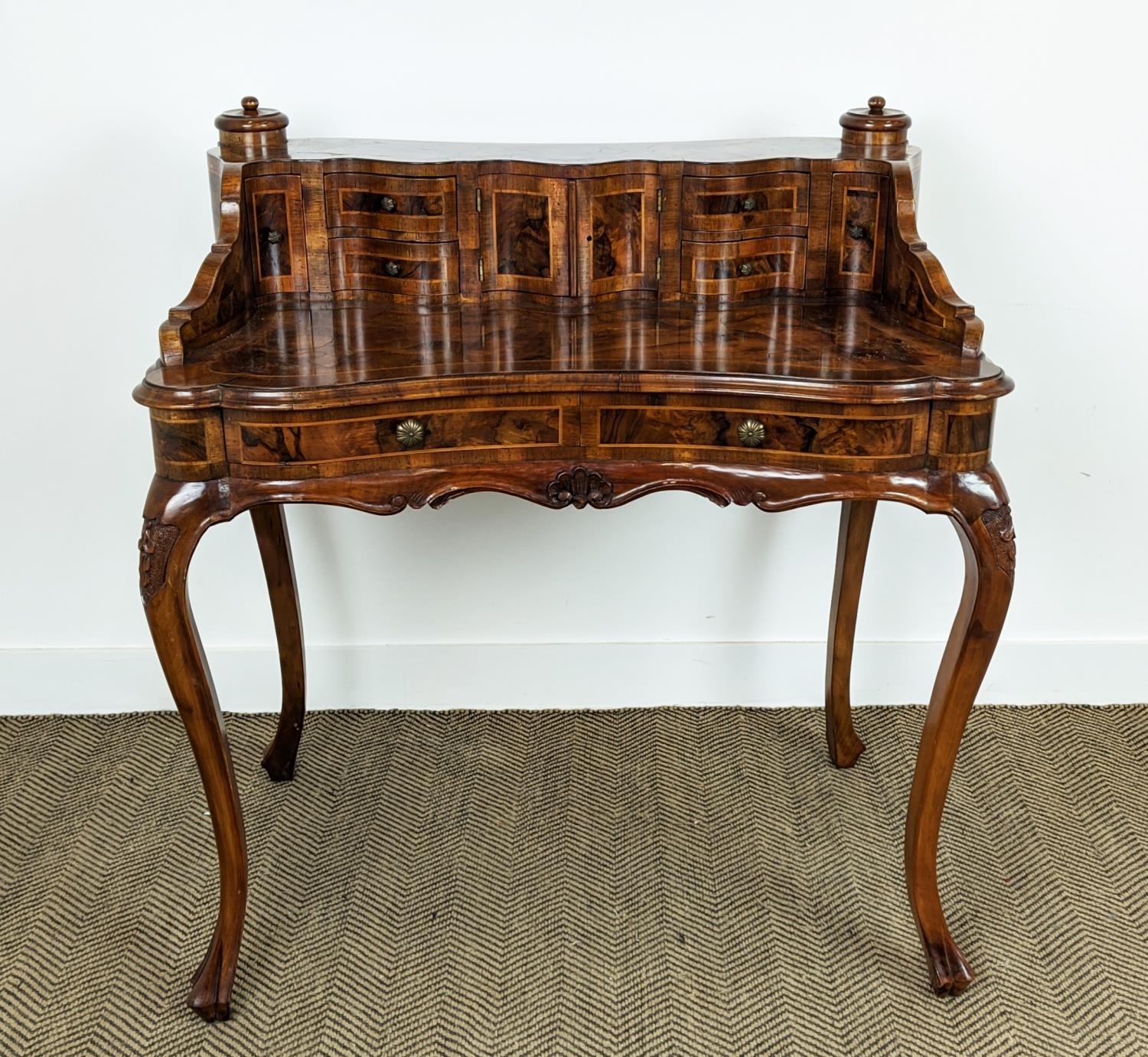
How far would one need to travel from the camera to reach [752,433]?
6.11 feet

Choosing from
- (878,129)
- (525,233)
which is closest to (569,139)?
(525,233)

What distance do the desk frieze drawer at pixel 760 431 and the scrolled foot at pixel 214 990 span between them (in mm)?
1051

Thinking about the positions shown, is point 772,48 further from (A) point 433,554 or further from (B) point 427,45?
(A) point 433,554

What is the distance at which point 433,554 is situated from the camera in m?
2.86

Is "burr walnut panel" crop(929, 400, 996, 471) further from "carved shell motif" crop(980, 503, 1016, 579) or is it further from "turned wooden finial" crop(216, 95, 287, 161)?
"turned wooden finial" crop(216, 95, 287, 161)

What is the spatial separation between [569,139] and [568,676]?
1.17 metres

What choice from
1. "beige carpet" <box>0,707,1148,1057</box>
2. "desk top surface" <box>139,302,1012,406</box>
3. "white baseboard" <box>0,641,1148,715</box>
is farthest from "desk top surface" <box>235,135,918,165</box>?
"beige carpet" <box>0,707,1148,1057</box>

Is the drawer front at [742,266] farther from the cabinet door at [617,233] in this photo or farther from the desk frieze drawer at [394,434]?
the desk frieze drawer at [394,434]

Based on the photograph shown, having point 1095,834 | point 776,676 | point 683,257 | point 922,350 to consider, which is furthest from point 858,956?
point 683,257

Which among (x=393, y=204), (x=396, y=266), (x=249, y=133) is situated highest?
(x=249, y=133)

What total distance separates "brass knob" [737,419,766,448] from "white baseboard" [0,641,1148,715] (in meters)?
1.13

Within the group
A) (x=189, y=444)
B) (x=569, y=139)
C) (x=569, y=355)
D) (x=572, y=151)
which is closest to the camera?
A: (x=189, y=444)

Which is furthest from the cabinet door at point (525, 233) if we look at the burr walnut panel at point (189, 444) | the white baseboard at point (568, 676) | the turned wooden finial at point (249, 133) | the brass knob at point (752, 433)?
the white baseboard at point (568, 676)

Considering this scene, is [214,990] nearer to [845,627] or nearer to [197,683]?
[197,683]
